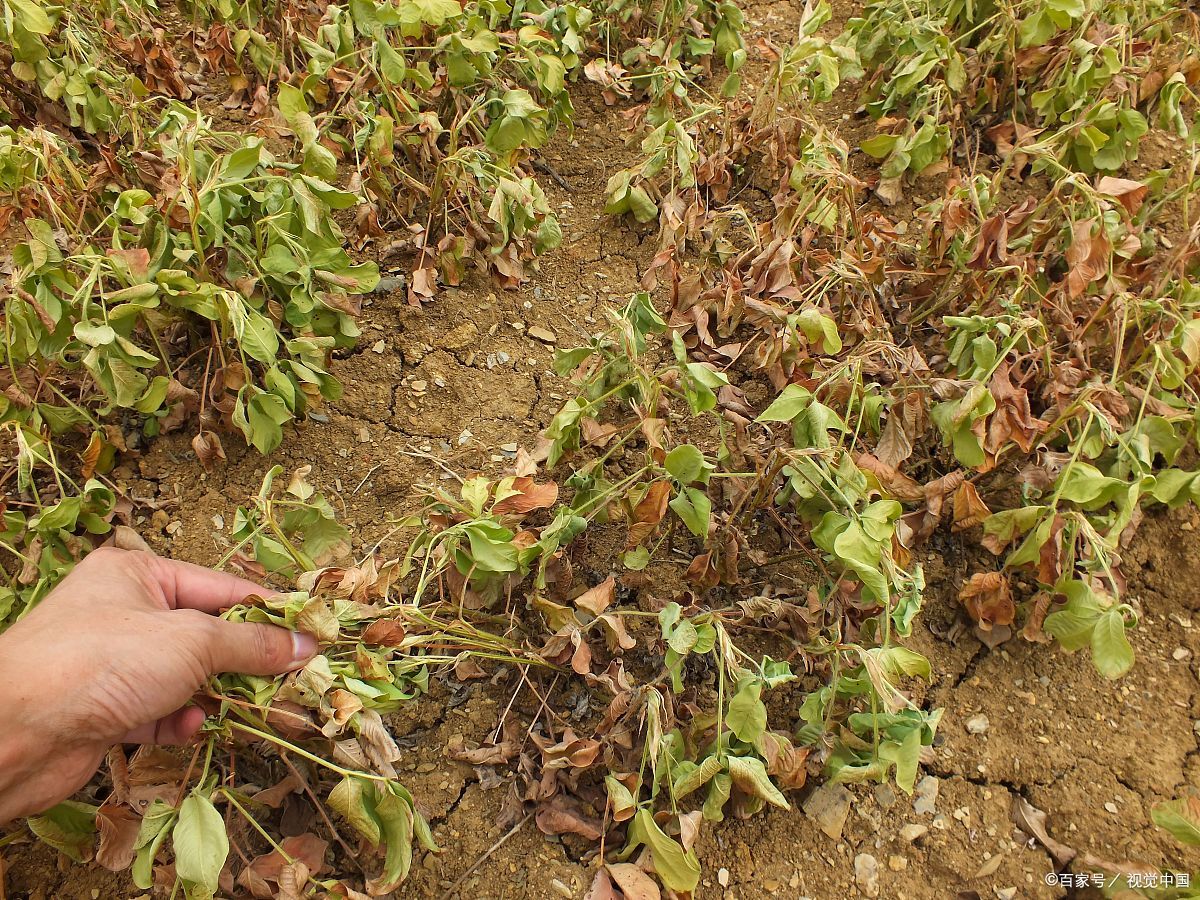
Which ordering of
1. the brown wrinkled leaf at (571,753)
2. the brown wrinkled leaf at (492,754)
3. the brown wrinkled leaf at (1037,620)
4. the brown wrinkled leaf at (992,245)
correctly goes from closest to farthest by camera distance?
the brown wrinkled leaf at (571,753) → the brown wrinkled leaf at (492,754) → the brown wrinkled leaf at (1037,620) → the brown wrinkled leaf at (992,245)

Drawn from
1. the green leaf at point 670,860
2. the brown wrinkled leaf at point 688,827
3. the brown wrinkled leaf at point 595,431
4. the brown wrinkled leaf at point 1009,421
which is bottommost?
the brown wrinkled leaf at point 688,827

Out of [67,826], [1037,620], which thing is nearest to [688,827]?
[1037,620]

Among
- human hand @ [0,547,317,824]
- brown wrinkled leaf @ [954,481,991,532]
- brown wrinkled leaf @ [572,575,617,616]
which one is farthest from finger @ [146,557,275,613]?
brown wrinkled leaf @ [954,481,991,532]

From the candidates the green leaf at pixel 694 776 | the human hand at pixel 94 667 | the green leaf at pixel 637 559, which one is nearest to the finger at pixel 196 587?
the human hand at pixel 94 667

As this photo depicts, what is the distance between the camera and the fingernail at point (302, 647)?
4.58 ft

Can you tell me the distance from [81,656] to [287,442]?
0.91m

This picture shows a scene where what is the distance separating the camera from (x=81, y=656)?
3.96 ft

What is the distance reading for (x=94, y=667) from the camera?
1.21 m

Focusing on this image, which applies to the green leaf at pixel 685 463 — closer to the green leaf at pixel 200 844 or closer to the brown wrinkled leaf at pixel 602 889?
the brown wrinkled leaf at pixel 602 889

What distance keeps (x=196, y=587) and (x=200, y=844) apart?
0.46 metres

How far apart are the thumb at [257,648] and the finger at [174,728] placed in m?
0.19

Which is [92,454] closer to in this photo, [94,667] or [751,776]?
[94,667]

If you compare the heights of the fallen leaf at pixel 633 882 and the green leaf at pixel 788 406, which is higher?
the green leaf at pixel 788 406

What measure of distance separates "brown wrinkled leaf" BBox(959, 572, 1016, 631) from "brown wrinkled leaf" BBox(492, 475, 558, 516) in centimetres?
92
